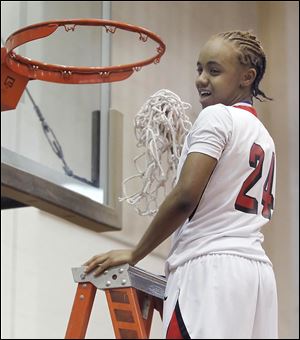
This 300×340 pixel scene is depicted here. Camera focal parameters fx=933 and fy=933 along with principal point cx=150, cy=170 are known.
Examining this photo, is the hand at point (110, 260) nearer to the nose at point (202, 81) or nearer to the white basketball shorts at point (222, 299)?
the white basketball shorts at point (222, 299)

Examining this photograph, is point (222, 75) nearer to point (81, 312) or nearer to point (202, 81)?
point (202, 81)

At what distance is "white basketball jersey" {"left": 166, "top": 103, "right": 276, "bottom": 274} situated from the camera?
5.90ft

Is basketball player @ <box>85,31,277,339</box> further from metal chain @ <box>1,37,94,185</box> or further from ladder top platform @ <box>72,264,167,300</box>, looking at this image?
metal chain @ <box>1,37,94,185</box>

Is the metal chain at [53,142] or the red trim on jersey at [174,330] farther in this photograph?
the metal chain at [53,142]

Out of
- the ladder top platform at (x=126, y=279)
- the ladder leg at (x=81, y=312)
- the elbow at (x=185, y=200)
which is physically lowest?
the ladder leg at (x=81, y=312)

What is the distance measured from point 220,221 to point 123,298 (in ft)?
0.90

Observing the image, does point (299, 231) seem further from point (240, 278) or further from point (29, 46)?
point (240, 278)

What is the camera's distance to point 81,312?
2.00 meters

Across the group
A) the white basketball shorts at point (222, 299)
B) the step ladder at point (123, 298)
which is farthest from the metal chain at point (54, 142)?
the white basketball shorts at point (222, 299)

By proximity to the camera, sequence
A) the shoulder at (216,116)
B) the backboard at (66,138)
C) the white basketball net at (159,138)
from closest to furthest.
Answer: the shoulder at (216,116), the white basketball net at (159,138), the backboard at (66,138)

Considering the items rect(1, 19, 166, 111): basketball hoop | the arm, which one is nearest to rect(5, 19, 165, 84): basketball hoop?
rect(1, 19, 166, 111): basketball hoop

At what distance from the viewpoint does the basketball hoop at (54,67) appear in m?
2.62

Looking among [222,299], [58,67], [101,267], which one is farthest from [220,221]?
[58,67]

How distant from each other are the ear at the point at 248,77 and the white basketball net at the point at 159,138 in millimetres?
424
